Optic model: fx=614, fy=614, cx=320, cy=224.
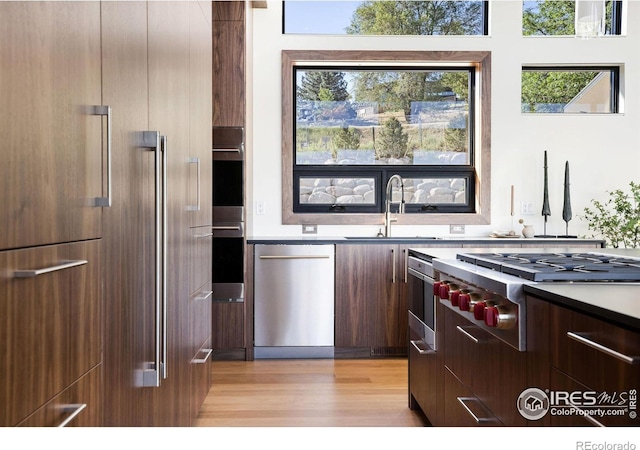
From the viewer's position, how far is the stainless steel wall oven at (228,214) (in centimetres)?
412

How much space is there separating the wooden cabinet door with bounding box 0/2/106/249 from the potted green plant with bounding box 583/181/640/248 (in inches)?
155

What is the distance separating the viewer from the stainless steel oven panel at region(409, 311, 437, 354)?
2.65 m

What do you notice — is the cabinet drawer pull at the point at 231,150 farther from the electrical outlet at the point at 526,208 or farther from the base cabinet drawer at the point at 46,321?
the base cabinet drawer at the point at 46,321

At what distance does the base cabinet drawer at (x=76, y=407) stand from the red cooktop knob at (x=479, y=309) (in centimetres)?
105

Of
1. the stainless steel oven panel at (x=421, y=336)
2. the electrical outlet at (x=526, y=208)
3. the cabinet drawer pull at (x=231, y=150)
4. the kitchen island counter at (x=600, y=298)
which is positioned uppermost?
the cabinet drawer pull at (x=231, y=150)

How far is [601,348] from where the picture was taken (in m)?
1.11

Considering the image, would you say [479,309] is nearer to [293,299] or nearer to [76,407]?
[76,407]

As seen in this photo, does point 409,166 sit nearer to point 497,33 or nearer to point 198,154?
point 497,33

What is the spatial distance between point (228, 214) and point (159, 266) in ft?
7.37

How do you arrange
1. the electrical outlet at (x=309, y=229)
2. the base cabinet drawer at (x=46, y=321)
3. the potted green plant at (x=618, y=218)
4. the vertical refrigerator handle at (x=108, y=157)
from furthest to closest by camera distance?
the electrical outlet at (x=309, y=229) → the potted green plant at (x=618, y=218) → the vertical refrigerator handle at (x=108, y=157) → the base cabinet drawer at (x=46, y=321)

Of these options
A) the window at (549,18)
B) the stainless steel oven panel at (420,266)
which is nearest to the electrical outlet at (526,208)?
the window at (549,18)

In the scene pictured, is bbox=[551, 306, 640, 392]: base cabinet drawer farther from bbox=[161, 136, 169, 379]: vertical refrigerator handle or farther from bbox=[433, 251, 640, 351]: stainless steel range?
bbox=[161, 136, 169, 379]: vertical refrigerator handle

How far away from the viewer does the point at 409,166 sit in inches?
189

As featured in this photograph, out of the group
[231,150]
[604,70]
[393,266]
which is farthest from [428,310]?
[604,70]
